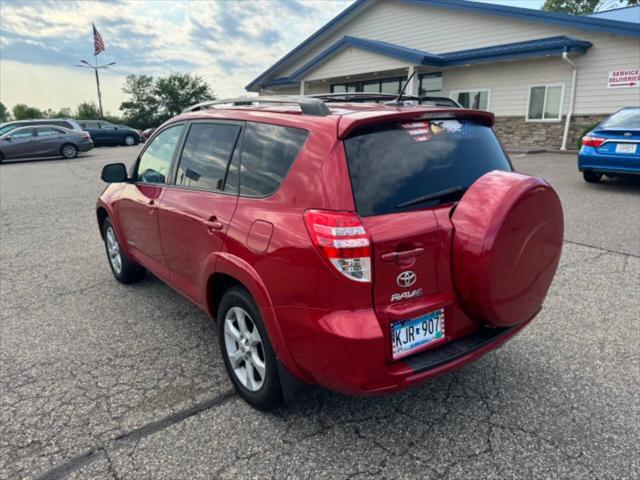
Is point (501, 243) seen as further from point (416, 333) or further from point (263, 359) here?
point (263, 359)

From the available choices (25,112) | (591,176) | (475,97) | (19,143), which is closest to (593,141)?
(591,176)

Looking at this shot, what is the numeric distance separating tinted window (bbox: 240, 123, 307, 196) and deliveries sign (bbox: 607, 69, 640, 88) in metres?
16.2

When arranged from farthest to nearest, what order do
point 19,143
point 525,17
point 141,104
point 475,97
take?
1. point 141,104
2. point 475,97
3. point 19,143
4. point 525,17

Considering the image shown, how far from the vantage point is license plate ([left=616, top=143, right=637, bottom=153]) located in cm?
837

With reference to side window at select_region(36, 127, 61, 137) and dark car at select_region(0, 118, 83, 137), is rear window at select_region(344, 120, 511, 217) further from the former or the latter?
dark car at select_region(0, 118, 83, 137)

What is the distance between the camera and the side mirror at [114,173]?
4191mm

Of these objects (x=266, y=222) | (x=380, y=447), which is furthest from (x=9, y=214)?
(x=380, y=447)

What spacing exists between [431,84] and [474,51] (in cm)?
254

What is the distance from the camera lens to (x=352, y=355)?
2100 millimetres

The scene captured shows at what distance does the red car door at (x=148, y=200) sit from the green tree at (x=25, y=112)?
60.4 m

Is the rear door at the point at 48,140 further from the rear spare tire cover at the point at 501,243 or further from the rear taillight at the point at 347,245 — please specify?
the rear spare tire cover at the point at 501,243

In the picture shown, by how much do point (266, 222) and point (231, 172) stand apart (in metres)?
0.61

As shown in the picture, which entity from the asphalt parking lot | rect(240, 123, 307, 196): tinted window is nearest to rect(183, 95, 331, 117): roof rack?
rect(240, 123, 307, 196): tinted window

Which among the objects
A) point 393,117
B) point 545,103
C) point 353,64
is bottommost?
point 545,103
